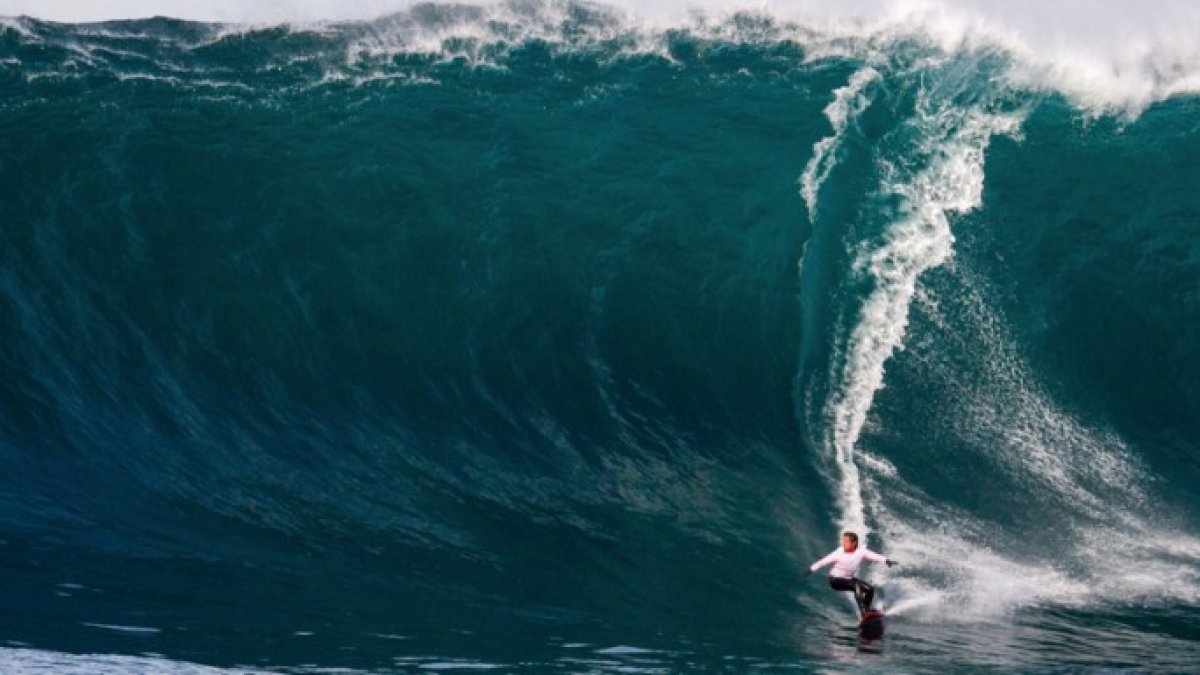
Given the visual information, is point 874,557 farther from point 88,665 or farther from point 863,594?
point 88,665

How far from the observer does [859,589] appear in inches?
437

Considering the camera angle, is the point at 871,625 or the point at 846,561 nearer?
the point at 871,625

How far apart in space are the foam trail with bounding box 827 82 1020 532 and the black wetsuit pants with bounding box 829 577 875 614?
1720 millimetres

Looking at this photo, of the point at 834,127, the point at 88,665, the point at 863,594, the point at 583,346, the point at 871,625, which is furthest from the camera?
the point at 834,127

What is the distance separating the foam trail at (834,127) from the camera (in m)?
16.5

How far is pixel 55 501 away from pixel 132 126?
598cm

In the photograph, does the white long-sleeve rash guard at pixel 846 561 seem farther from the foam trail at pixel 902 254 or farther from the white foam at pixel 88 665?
the white foam at pixel 88 665

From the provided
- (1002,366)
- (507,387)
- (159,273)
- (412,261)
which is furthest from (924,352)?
(159,273)

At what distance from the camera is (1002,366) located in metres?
14.8

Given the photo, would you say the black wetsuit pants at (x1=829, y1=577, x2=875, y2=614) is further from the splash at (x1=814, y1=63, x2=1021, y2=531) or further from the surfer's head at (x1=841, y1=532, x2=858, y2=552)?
the splash at (x1=814, y1=63, x2=1021, y2=531)

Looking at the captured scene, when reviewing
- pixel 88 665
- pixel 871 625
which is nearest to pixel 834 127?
pixel 871 625

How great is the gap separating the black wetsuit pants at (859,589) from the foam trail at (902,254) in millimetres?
1720

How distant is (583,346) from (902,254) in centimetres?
350

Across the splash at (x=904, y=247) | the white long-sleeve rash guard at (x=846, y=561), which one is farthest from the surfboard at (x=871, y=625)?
the splash at (x=904, y=247)
